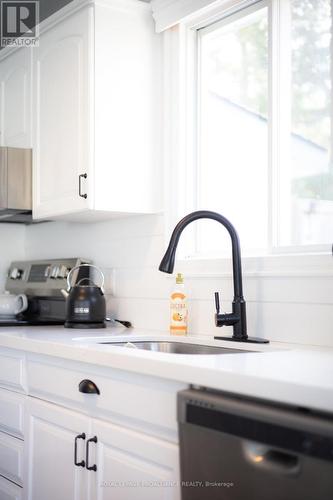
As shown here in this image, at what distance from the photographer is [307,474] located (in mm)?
1216

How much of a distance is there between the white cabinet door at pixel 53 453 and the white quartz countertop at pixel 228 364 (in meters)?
0.20

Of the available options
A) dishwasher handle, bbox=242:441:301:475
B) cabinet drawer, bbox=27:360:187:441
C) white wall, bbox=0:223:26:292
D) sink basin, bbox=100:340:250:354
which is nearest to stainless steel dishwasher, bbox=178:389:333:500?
dishwasher handle, bbox=242:441:301:475

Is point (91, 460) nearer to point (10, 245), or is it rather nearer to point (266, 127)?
point (266, 127)

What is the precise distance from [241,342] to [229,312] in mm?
259

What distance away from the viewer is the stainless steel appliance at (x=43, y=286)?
309cm

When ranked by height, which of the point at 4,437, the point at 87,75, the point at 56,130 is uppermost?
the point at 87,75

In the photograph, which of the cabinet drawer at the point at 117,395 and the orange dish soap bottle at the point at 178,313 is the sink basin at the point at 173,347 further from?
the cabinet drawer at the point at 117,395

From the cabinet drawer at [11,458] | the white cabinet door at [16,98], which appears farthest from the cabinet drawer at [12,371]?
the white cabinet door at [16,98]

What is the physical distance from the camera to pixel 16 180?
3.07 m

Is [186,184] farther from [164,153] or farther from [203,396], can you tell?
[203,396]

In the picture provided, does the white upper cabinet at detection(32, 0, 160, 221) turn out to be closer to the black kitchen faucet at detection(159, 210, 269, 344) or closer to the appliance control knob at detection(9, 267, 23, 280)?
the black kitchen faucet at detection(159, 210, 269, 344)

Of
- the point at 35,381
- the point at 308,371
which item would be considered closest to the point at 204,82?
the point at 35,381

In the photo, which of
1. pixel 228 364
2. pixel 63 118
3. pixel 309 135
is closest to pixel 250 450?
pixel 228 364

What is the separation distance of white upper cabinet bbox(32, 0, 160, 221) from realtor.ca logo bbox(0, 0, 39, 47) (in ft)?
1.86
